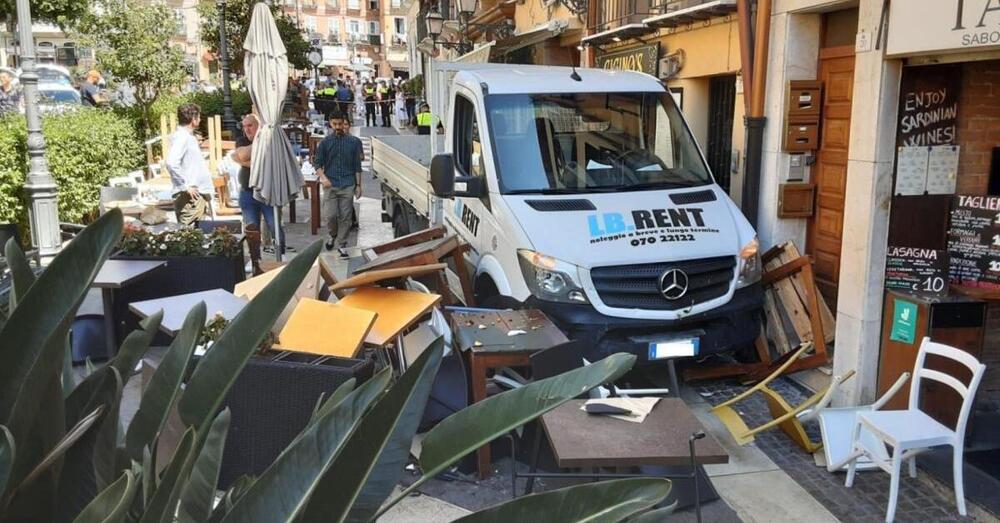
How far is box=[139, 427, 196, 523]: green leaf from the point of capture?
1082mm

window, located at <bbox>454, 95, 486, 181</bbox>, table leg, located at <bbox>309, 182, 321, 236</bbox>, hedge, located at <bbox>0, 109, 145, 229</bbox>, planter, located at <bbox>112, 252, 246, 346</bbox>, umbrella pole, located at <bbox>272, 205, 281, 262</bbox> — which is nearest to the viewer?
planter, located at <bbox>112, 252, 246, 346</bbox>

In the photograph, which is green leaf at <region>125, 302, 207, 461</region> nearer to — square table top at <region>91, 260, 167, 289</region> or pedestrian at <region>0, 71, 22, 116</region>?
square table top at <region>91, 260, 167, 289</region>

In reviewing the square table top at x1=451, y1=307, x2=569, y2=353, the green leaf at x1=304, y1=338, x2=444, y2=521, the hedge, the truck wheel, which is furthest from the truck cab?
the hedge

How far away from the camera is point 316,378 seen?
160 inches

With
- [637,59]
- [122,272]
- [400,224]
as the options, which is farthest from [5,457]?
[637,59]

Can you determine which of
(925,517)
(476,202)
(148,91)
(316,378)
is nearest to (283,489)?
(316,378)

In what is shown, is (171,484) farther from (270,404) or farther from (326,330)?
(326,330)

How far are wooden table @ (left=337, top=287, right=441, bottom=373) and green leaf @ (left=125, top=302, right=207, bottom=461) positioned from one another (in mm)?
3509

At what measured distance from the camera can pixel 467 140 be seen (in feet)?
22.7

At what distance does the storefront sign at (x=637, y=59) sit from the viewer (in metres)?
9.61

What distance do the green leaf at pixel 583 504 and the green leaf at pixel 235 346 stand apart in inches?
17.1

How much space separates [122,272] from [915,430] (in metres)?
5.11

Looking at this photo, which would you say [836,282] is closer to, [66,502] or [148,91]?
[66,502]

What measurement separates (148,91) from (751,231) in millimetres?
13508
